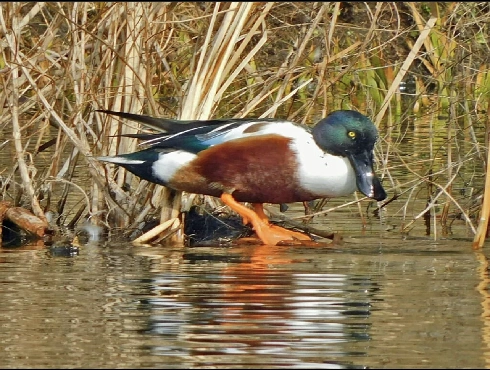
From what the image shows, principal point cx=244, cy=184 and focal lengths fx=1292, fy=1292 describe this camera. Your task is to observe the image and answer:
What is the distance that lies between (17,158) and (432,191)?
243 centimetres

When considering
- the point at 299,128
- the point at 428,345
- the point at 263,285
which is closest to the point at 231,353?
the point at 428,345

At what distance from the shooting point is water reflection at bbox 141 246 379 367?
3914 millimetres

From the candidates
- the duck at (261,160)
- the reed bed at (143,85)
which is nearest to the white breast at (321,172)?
the duck at (261,160)

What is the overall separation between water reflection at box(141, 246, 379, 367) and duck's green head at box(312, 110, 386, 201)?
2.39 ft

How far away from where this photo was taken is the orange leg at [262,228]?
255 inches

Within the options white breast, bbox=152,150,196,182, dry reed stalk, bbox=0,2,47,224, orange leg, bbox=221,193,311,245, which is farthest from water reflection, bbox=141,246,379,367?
dry reed stalk, bbox=0,2,47,224

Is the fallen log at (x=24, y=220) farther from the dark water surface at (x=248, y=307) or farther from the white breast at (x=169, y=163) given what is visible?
the white breast at (x=169, y=163)

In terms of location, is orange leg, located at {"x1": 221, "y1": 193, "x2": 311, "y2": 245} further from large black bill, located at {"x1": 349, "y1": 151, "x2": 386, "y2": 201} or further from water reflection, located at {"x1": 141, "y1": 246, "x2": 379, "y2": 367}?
water reflection, located at {"x1": 141, "y1": 246, "x2": 379, "y2": 367}

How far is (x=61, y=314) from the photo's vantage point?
15.0ft

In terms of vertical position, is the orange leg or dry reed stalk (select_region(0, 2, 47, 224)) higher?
dry reed stalk (select_region(0, 2, 47, 224))

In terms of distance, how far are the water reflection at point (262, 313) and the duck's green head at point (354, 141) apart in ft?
2.39

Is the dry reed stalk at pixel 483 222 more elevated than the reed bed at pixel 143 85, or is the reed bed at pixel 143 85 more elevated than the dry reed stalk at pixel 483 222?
the reed bed at pixel 143 85

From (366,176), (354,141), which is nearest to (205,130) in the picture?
(354,141)

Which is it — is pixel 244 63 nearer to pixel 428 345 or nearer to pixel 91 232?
pixel 91 232
